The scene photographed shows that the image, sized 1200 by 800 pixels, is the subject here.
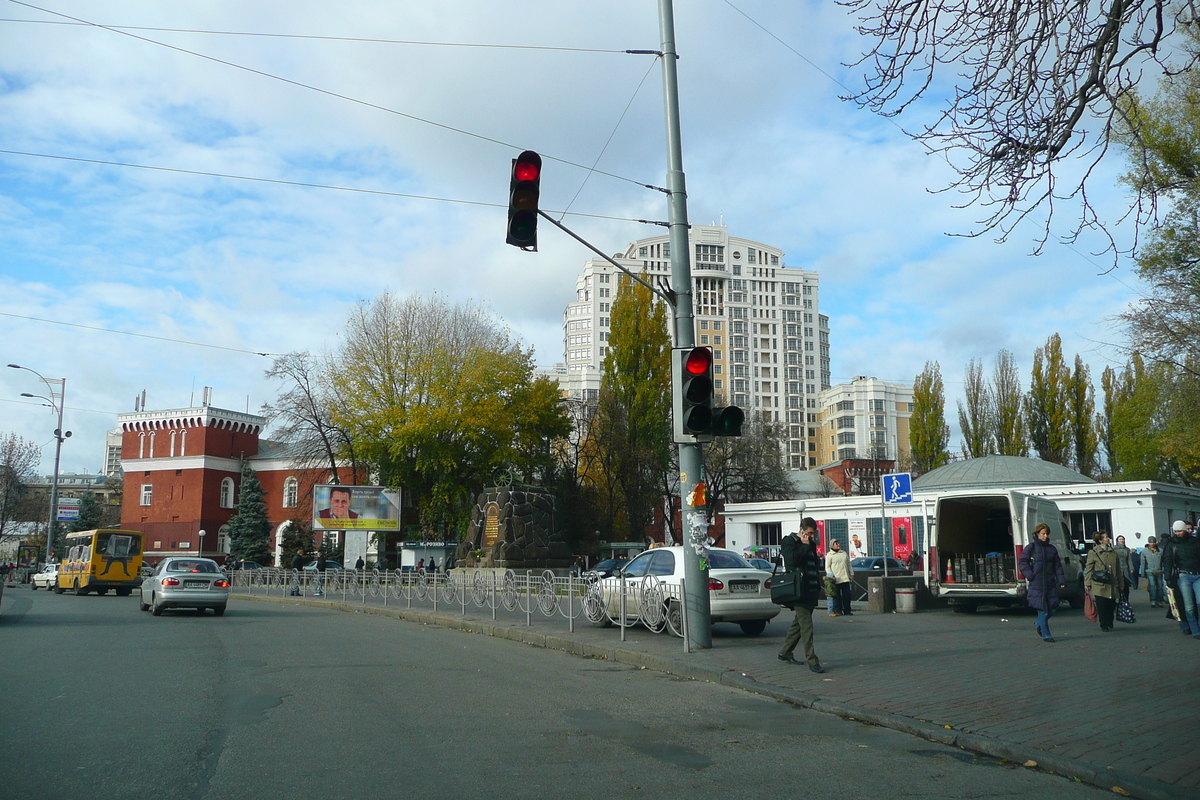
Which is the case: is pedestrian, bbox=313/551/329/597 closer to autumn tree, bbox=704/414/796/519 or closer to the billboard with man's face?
the billboard with man's face

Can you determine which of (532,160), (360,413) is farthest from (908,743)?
(360,413)

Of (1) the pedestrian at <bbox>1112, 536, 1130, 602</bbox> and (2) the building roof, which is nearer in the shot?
(1) the pedestrian at <bbox>1112, 536, 1130, 602</bbox>

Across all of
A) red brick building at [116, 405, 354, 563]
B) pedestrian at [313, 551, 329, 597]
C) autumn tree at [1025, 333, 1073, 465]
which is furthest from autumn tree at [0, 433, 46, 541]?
autumn tree at [1025, 333, 1073, 465]

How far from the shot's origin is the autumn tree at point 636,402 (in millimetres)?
55031

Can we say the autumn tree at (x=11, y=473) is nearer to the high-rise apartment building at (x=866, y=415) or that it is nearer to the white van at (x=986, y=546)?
the white van at (x=986, y=546)

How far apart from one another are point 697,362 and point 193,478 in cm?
6996

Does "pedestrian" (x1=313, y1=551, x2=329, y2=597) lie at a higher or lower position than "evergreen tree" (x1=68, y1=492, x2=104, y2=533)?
lower

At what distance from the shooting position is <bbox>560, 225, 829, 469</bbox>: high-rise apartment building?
446 ft

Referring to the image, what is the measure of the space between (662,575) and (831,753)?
8671mm

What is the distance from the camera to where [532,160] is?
10.4 meters

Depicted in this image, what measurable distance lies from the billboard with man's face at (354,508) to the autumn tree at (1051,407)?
4306cm

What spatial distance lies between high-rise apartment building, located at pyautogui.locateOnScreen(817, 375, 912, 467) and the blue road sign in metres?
114

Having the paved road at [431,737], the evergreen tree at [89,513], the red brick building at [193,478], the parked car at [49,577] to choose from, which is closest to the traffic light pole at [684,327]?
the paved road at [431,737]

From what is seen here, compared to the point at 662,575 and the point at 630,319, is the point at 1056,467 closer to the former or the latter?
the point at 630,319
